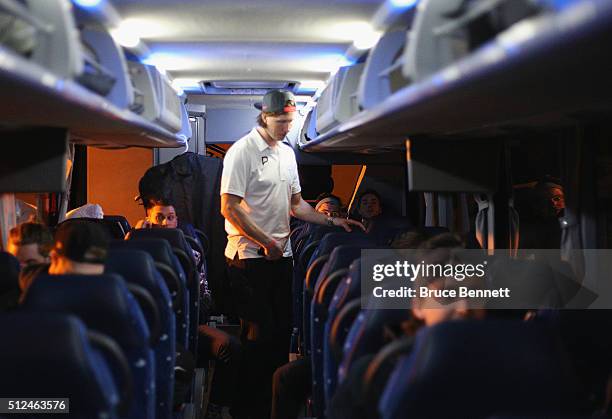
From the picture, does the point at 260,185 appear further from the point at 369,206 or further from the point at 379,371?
the point at 379,371

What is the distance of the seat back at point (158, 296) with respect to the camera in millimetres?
4202

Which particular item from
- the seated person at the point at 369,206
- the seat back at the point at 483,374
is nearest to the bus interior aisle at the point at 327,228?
the seat back at the point at 483,374

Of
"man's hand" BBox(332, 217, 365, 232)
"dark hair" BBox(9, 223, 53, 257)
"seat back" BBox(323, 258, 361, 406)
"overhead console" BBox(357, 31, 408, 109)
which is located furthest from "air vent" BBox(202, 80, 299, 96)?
"seat back" BBox(323, 258, 361, 406)

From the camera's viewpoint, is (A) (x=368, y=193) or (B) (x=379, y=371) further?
(A) (x=368, y=193)

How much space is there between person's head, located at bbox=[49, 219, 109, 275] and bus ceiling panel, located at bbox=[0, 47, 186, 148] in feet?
1.71

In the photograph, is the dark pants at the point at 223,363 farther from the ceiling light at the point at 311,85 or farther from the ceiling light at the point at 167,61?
the ceiling light at the point at 311,85

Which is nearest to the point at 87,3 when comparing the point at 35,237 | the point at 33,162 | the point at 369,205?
the point at 33,162

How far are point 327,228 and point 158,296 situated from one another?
2622 millimetres

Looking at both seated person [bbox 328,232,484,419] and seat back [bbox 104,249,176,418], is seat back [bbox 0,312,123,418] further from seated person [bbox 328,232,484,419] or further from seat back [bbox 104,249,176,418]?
seat back [bbox 104,249,176,418]

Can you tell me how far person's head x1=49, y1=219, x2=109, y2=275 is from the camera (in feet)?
12.2

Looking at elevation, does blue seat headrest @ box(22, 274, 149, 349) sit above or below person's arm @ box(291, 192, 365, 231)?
below

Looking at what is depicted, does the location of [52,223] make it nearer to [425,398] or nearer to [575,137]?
[575,137]

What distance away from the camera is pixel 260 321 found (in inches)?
237

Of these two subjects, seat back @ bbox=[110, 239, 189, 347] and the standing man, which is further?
the standing man
